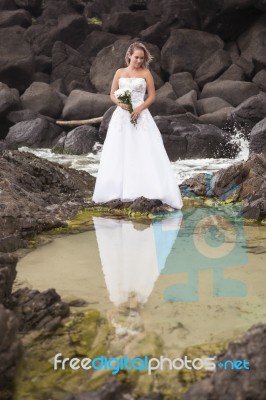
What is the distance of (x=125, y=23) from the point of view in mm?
25422

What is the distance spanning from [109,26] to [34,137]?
10238 mm

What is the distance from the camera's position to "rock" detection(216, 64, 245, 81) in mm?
21438

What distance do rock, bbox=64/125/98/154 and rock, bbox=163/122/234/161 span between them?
2844 millimetres

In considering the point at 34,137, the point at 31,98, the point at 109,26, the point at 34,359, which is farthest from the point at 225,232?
the point at 109,26

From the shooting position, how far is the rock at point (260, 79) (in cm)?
2102

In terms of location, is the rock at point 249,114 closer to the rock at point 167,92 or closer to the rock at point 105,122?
the rock at point 105,122

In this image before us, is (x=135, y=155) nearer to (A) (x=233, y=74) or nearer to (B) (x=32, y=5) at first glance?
(A) (x=233, y=74)

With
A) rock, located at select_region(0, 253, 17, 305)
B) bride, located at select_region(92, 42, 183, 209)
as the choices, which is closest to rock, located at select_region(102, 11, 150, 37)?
bride, located at select_region(92, 42, 183, 209)

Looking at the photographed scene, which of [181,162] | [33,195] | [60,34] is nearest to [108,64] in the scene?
[60,34]

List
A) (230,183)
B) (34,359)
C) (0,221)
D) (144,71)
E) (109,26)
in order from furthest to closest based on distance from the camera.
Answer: (109,26) < (230,183) < (144,71) < (0,221) < (34,359)

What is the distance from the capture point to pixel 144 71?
7711 millimetres

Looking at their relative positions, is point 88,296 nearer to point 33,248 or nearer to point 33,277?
point 33,277

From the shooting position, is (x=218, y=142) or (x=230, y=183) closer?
(x=230, y=183)

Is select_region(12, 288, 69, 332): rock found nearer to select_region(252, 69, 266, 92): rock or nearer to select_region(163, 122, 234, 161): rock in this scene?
select_region(163, 122, 234, 161): rock
